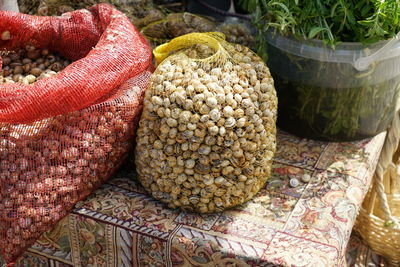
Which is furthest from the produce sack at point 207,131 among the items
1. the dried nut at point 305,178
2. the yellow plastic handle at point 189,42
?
the dried nut at point 305,178

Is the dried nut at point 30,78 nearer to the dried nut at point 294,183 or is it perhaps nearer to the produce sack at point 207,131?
the produce sack at point 207,131

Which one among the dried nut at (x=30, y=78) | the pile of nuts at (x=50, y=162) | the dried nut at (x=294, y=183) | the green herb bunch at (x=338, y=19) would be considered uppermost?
the green herb bunch at (x=338, y=19)

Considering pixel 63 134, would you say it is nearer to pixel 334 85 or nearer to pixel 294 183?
pixel 294 183

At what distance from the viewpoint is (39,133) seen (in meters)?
1.06

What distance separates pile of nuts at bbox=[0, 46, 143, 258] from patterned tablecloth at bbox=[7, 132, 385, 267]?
0.08 metres

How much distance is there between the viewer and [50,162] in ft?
3.46

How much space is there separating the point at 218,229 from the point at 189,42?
0.47 meters

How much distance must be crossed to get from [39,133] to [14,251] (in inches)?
10.6

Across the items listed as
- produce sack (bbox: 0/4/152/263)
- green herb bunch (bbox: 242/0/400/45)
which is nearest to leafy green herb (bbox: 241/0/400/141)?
green herb bunch (bbox: 242/0/400/45)

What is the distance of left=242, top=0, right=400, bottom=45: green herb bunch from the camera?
43.4 inches

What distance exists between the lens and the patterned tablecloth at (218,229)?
3.39 ft

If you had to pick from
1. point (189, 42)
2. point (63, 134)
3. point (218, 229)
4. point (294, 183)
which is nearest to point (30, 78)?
point (63, 134)

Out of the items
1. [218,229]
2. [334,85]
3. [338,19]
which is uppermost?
[338,19]

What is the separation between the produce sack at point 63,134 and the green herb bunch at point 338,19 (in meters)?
0.38
